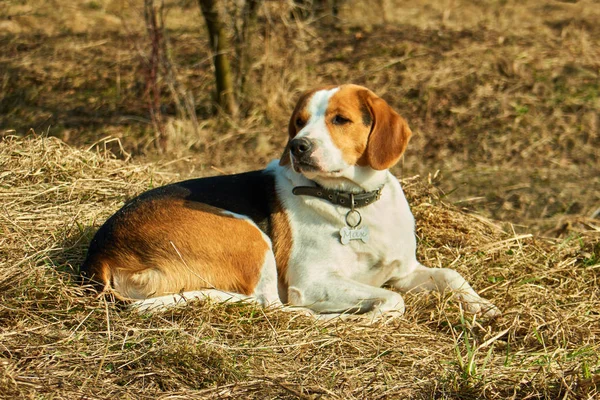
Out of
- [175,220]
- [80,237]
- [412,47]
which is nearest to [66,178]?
[80,237]

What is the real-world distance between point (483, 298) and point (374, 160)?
3.68ft

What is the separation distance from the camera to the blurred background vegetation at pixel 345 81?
845 centimetres

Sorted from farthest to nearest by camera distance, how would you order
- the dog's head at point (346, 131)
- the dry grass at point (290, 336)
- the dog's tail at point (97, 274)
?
the dog's head at point (346, 131) → the dog's tail at point (97, 274) → the dry grass at point (290, 336)

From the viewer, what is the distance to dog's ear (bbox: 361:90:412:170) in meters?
4.65

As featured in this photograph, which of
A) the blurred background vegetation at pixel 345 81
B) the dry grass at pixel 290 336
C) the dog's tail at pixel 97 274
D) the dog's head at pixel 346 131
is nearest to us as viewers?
the dry grass at pixel 290 336

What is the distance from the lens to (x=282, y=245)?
15.5ft

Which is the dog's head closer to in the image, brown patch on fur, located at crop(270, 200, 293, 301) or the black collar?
the black collar

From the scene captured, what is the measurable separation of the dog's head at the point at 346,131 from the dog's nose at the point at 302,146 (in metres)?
0.03

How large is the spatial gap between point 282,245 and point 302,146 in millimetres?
631

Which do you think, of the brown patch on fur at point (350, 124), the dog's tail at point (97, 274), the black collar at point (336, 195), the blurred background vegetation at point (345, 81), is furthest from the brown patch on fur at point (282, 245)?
the blurred background vegetation at point (345, 81)

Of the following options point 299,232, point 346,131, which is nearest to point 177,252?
point 299,232

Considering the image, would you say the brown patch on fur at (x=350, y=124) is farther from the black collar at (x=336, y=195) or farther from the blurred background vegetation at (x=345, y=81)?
the blurred background vegetation at (x=345, y=81)

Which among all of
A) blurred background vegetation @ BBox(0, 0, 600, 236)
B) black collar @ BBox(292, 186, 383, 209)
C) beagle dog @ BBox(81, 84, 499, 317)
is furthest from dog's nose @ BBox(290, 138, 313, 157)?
blurred background vegetation @ BBox(0, 0, 600, 236)

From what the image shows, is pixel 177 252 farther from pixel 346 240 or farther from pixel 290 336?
pixel 346 240
